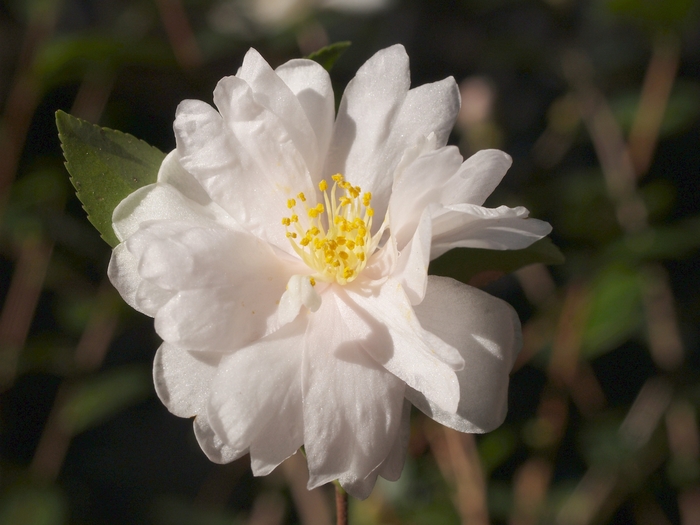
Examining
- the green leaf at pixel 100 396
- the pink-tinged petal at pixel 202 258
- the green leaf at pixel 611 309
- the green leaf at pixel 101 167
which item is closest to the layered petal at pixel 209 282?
the pink-tinged petal at pixel 202 258

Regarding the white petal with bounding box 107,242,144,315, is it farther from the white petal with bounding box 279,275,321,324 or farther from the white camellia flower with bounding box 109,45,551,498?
the white petal with bounding box 279,275,321,324

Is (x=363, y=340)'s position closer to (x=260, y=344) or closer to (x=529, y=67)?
(x=260, y=344)

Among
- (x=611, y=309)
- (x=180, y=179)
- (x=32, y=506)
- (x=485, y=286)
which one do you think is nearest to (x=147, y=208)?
(x=180, y=179)

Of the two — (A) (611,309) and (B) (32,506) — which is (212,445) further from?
(B) (32,506)

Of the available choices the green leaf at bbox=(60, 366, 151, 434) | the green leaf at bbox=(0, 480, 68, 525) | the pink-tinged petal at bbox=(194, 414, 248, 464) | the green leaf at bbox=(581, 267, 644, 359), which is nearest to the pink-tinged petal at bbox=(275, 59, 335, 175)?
the pink-tinged petal at bbox=(194, 414, 248, 464)

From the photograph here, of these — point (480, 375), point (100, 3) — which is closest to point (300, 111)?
point (480, 375)

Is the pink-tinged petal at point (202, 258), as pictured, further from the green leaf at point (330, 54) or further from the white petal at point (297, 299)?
the green leaf at point (330, 54)

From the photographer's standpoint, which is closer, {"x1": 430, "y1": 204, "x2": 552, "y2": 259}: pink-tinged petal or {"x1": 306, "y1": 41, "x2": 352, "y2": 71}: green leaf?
{"x1": 430, "y1": 204, "x2": 552, "y2": 259}: pink-tinged petal
